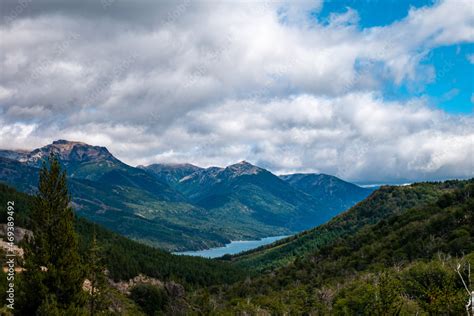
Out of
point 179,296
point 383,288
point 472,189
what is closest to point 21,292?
point 383,288

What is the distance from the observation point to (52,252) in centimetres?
4822

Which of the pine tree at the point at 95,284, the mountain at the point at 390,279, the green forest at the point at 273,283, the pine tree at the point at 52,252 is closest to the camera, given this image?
the pine tree at the point at 52,252

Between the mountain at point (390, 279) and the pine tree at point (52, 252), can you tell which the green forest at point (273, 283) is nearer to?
the pine tree at point (52, 252)

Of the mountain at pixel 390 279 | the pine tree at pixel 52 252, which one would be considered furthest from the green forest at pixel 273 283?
the mountain at pixel 390 279

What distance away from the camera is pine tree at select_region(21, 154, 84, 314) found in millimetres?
46281

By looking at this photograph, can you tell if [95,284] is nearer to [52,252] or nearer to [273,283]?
[52,252]

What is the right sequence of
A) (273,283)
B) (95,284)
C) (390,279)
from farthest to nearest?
1. (273,283)
2. (95,284)
3. (390,279)

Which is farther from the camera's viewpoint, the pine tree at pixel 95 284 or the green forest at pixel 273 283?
the pine tree at pixel 95 284

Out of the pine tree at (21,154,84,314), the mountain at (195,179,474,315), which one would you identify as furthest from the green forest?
the mountain at (195,179,474,315)

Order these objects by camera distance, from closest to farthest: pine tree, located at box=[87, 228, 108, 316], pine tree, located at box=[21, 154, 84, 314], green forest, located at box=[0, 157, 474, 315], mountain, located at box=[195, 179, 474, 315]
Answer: pine tree, located at box=[21, 154, 84, 314], green forest, located at box=[0, 157, 474, 315], pine tree, located at box=[87, 228, 108, 316], mountain, located at box=[195, 179, 474, 315]

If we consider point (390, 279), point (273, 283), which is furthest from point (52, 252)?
point (273, 283)

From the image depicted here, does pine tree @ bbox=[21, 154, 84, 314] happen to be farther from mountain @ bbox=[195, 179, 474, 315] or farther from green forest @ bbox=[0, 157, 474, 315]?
mountain @ bbox=[195, 179, 474, 315]

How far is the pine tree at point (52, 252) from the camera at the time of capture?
152ft

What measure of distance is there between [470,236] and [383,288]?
11364 centimetres
